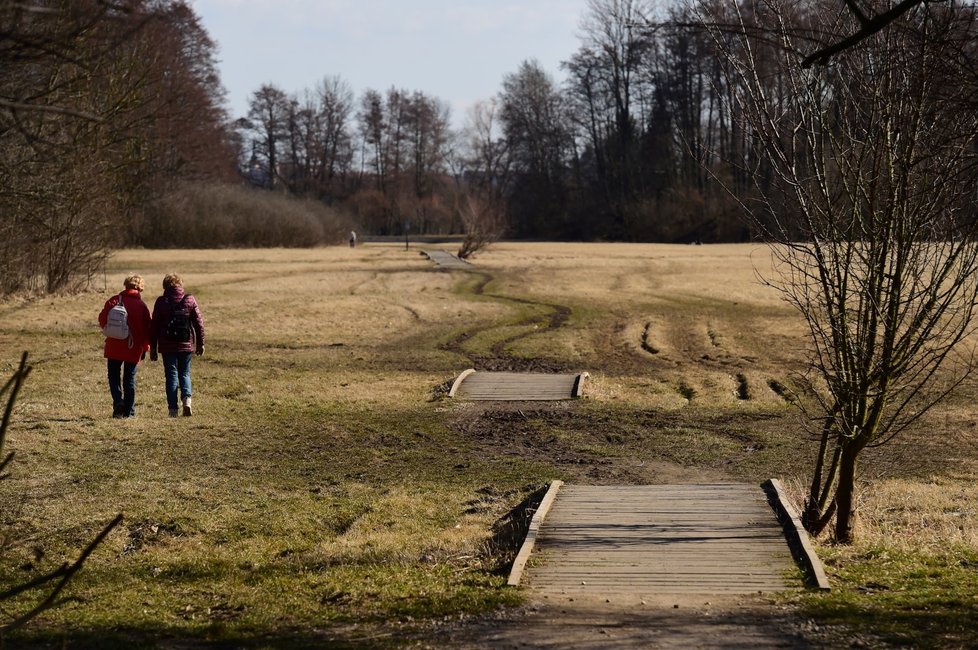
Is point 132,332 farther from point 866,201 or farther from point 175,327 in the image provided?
point 866,201

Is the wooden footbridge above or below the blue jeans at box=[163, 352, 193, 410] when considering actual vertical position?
below

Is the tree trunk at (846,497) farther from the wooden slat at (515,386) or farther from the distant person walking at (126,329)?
the distant person walking at (126,329)

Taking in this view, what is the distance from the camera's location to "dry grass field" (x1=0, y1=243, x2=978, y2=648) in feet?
24.6

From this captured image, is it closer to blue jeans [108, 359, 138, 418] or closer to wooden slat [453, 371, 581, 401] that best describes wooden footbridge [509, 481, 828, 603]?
Result: wooden slat [453, 371, 581, 401]

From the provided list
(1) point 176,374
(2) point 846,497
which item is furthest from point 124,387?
(2) point 846,497

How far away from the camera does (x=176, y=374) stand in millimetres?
14766

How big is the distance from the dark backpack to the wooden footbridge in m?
5.93

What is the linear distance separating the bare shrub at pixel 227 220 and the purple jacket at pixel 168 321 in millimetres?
45786

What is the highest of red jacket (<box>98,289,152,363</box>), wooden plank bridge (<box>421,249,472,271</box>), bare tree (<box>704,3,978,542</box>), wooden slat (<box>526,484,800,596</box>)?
bare tree (<box>704,3,978,542</box>)

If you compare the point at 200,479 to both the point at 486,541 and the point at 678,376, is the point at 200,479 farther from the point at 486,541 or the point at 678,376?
the point at 678,376

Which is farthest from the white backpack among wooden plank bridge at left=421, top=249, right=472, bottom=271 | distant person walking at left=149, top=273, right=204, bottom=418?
wooden plank bridge at left=421, top=249, right=472, bottom=271

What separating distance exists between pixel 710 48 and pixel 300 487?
20.8 ft

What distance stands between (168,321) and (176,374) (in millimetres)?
959

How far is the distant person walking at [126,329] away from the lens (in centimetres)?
1361
